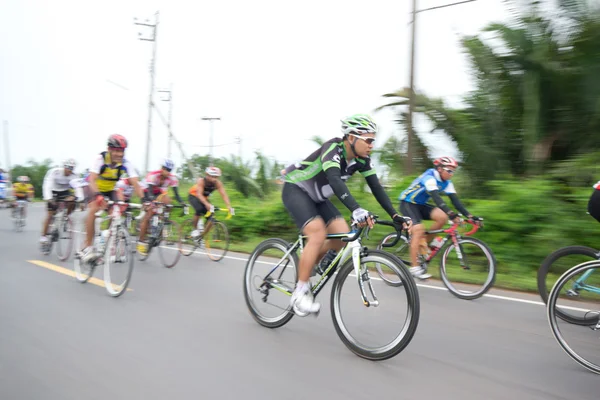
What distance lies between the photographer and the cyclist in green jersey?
4.16 m

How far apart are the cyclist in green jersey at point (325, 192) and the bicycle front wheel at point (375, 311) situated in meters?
0.31

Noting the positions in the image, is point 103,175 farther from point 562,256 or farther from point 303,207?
point 562,256

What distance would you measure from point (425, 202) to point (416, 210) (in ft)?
0.59

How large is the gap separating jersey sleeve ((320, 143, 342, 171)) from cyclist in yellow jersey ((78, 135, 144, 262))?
12.2 ft

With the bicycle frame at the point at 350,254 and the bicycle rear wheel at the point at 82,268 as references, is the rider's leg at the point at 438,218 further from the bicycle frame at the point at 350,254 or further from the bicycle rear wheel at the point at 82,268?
the bicycle rear wheel at the point at 82,268

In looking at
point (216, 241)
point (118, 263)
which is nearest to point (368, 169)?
point (118, 263)

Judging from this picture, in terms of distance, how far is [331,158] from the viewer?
419 centimetres

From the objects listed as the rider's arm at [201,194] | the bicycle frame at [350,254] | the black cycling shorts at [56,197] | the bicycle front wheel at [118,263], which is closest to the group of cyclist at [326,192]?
the bicycle frame at [350,254]

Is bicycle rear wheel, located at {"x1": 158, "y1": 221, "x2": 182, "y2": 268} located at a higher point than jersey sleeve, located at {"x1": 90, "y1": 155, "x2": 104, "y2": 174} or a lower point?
lower

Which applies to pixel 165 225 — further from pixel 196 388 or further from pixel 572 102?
pixel 572 102

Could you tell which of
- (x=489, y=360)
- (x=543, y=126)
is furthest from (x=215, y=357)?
(x=543, y=126)

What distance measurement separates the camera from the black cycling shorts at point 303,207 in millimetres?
4539

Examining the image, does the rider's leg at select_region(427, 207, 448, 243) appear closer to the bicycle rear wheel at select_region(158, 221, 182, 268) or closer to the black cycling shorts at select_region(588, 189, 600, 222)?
the black cycling shorts at select_region(588, 189, 600, 222)

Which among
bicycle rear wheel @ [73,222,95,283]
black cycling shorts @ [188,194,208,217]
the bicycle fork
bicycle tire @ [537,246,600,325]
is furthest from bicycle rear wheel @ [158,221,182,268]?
bicycle tire @ [537,246,600,325]
